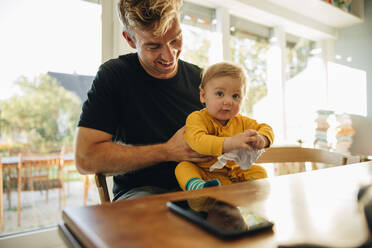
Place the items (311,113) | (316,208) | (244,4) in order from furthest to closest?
(311,113) < (244,4) < (316,208)

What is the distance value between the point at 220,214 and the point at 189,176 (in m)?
0.52

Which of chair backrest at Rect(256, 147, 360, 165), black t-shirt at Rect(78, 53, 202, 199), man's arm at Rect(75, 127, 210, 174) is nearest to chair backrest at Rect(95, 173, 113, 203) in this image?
man's arm at Rect(75, 127, 210, 174)

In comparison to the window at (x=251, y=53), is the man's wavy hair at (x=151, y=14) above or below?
below

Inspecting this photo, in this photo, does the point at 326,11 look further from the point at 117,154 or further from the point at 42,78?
the point at 117,154

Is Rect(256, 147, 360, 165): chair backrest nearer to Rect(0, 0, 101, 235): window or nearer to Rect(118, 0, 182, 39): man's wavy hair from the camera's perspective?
Rect(118, 0, 182, 39): man's wavy hair

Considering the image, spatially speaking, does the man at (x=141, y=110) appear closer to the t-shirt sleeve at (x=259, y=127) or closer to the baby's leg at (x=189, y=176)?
the baby's leg at (x=189, y=176)

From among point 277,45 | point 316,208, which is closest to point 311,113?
point 277,45

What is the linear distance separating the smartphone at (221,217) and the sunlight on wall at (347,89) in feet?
14.7

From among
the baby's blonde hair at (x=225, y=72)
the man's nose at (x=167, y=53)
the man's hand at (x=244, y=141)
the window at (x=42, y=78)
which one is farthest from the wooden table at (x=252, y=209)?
the window at (x=42, y=78)

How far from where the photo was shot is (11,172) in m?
1.95

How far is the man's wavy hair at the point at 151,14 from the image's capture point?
41.6 inches

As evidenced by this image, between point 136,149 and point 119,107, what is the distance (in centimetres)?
Answer: 21

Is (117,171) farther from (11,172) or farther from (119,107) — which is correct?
(11,172)

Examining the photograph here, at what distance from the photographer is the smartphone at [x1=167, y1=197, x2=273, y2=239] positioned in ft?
1.10
